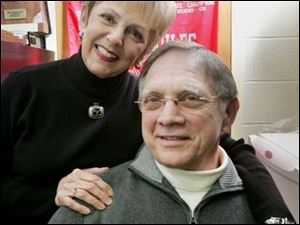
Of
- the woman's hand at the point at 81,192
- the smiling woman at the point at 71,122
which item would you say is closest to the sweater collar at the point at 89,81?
the smiling woman at the point at 71,122

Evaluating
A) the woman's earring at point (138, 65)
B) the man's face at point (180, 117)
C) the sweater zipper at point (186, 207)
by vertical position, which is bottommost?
the sweater zipper at point (186, 207)

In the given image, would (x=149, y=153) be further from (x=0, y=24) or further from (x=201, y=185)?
(x=0, y=24)

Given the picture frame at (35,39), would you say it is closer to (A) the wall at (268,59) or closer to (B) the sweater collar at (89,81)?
(B) the sweater collar at (89,81)

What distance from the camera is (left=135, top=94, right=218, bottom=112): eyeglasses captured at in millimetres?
618

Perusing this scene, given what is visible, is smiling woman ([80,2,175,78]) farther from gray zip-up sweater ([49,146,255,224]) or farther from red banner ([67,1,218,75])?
gray zip-up sweater ([49,146,255,224])

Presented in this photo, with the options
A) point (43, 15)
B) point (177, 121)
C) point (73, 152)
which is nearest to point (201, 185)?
point (177, 121)

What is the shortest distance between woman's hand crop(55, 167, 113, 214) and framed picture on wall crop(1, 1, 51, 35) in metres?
0.24

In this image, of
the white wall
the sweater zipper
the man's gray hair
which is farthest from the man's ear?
the white wall

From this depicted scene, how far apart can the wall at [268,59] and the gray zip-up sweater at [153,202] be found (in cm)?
16

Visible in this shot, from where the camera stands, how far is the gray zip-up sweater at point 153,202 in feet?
2.00

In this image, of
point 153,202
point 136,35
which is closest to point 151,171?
point 153,202

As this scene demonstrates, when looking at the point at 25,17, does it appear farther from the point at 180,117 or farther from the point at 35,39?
the point at 180,117

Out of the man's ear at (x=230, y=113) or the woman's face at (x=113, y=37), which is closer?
the woman's face at (x=113, y=37)

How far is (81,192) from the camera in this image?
2.01 feet
